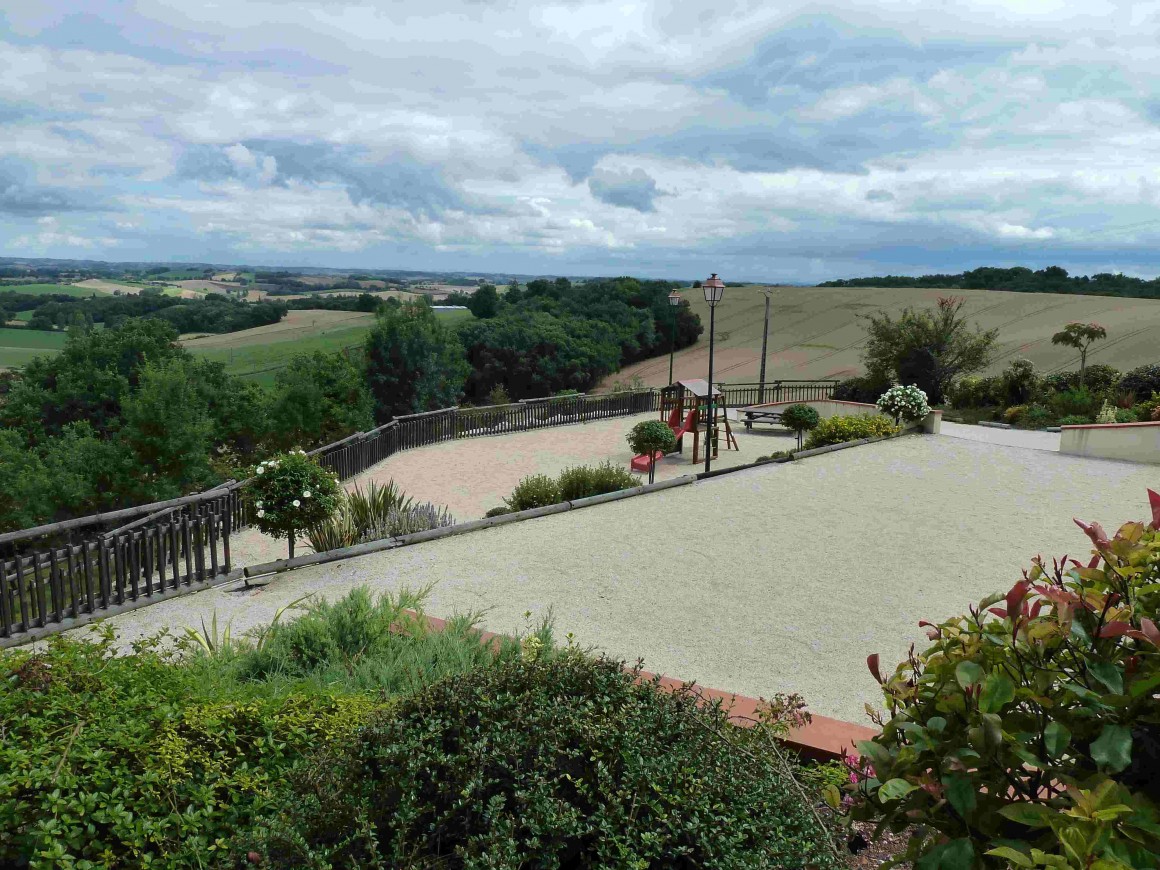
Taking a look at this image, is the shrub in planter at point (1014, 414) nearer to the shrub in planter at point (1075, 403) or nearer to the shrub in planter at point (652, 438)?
the shrub in planter at point (1075, 403)

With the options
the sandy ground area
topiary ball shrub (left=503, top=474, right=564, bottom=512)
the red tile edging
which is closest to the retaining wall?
the sandy ground area

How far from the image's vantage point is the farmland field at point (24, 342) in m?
40.6

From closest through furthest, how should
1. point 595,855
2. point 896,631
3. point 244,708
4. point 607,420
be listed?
1. point 595,855
2. point 244,708
3. point 896,631
4. point 607,420

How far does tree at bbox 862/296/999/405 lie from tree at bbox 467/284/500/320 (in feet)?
137

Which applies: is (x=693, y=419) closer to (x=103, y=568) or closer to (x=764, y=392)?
(x=764, y=392)

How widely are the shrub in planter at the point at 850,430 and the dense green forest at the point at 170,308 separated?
37.9m

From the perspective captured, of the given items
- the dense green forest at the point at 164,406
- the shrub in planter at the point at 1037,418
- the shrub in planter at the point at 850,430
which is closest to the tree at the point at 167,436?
the dense green forest at the point at 164,406

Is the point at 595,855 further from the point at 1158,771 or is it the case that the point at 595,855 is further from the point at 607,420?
the point at 607,420

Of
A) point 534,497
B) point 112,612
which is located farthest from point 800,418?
point 112,612

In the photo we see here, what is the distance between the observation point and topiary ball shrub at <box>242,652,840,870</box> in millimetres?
2135

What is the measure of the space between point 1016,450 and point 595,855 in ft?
51.1

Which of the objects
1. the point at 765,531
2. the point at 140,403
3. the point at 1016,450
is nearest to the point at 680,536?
the point at 765,531

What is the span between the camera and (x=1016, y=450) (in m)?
15.3

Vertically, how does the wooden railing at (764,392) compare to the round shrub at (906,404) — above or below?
below
